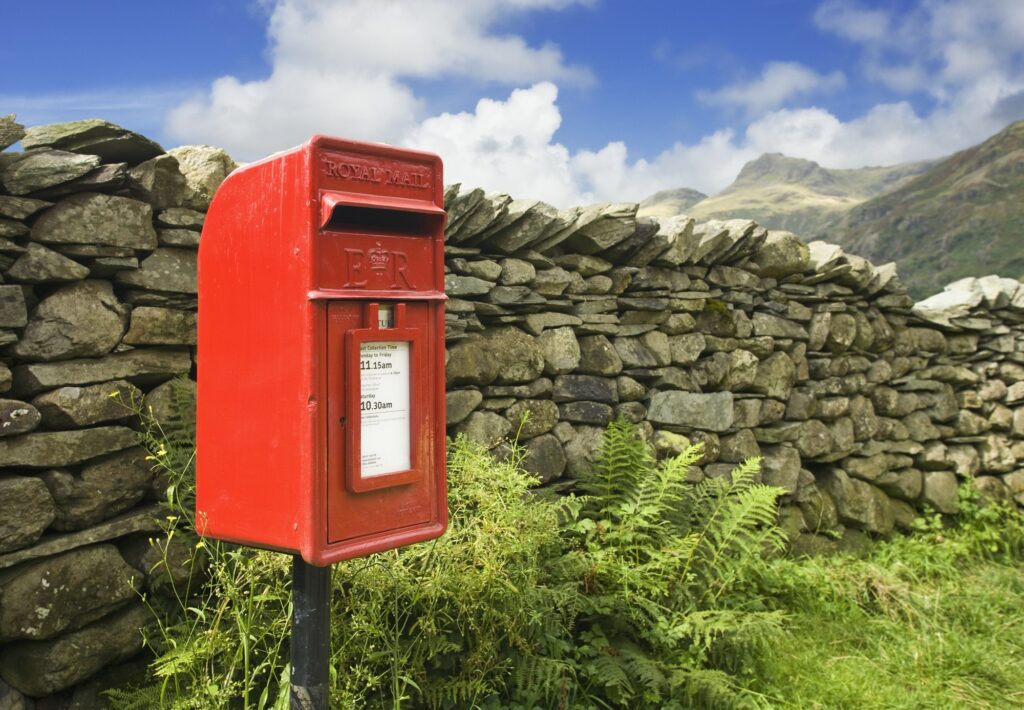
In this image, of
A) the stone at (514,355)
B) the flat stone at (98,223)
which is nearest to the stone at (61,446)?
the flat stone at (98,223)

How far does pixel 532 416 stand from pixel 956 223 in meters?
26.3

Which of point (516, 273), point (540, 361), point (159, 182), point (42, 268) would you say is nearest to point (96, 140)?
point (159, 182)

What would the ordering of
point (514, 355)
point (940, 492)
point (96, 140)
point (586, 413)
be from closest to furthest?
1. point (96, 140)
2. point (514, 355)
3. point (586, 413)
4. point (940, 492)

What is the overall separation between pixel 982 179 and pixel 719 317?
2854 cm

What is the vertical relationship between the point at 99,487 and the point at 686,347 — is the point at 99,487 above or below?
below

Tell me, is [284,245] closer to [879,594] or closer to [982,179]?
[879,594]

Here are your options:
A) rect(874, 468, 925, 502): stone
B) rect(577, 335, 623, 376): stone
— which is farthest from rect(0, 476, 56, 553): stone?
rect(874, 468, 925, 502): stone

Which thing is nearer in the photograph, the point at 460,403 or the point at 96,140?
the point at 96,140

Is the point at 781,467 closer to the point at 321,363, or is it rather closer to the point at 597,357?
A: the point at 597,357

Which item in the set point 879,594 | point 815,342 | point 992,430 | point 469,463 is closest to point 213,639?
point 469,463

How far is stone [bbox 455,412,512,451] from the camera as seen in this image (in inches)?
144

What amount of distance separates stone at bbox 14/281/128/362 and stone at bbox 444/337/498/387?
1396mm

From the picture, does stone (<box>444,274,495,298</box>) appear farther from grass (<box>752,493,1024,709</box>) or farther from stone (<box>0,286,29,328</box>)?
grass (<box>752,493,1024,709</box>)

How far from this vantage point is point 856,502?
5629mm
